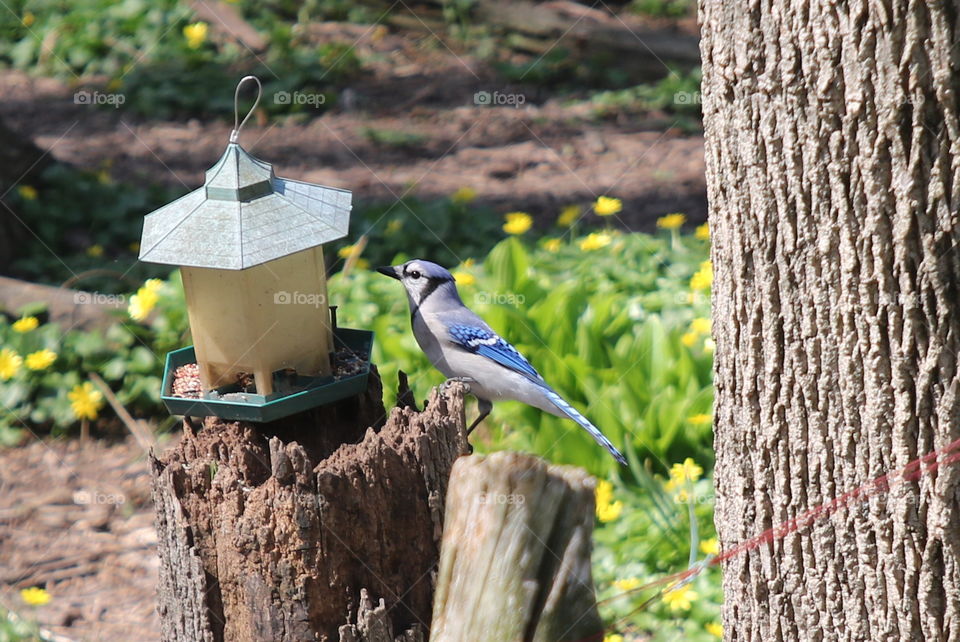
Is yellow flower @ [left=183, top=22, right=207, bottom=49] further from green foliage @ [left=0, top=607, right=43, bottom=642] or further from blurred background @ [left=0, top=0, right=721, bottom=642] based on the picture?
green foliage @ [left=0, top=607, right=43, bottom=642]

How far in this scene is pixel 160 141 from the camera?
8867mm

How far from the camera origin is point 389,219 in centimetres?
706

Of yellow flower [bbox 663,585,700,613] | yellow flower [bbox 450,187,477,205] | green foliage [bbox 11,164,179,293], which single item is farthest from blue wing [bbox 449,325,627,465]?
yellow flower [bbox 450,187,477,205]

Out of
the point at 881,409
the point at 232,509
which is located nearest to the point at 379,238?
the point at 232,509

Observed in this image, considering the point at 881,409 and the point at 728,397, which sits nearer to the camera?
the point at 881,409

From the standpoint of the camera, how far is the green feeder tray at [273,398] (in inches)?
107

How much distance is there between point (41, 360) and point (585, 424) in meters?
2.92

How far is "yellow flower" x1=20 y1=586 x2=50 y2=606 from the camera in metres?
4.08

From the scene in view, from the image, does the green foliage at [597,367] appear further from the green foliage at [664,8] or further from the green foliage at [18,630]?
the green foliage at [664,8]

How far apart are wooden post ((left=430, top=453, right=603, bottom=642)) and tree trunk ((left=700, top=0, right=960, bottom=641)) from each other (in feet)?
1.39

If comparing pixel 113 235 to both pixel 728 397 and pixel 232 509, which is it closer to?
pixel 232 509

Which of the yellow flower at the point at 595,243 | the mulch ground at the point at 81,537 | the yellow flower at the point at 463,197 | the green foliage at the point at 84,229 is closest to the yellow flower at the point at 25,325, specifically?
the mulch ground at the point at 81,537

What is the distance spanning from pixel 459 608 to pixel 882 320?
1.01 metres

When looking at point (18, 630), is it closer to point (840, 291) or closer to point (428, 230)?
point (840, 291)
